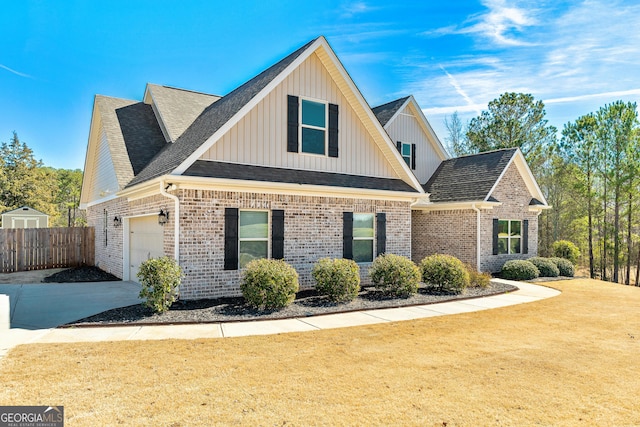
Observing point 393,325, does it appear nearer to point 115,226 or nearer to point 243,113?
point 243,113

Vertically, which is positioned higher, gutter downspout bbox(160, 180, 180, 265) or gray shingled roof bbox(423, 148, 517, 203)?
gray shingled roof bbox(423, 148, 517, 203)

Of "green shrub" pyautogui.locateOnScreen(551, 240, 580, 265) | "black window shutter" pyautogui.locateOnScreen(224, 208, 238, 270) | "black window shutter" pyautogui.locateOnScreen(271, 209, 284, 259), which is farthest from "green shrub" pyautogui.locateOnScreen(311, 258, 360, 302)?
"green shrub" pyautogui.locateOnScreen(551, 240, 580, 265)

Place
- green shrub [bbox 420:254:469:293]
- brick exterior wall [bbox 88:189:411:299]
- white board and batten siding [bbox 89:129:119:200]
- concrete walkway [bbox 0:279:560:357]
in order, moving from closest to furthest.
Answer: concrete walkway [bbox 0:279:560:357] → brick exterior wall [bbox 88:189:411:299] → green shrub [bbox 420:254:469:293] → white board and batten siding [bbox 89:129:119:200]

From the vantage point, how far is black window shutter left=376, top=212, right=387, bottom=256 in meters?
12.8

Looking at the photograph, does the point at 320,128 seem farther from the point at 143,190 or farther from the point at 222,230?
the point at 143,190

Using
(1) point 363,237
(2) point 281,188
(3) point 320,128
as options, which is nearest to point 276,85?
(3) point 320,128

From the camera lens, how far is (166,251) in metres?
9.81

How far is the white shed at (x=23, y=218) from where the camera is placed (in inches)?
1057

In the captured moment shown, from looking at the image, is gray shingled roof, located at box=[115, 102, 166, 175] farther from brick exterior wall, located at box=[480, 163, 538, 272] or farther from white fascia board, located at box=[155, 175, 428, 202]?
brick exterior wall, located at box=[480, 163, 538, 272]

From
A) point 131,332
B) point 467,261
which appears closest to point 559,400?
point 131,332

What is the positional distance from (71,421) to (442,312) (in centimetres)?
746

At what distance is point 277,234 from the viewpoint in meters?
10.6

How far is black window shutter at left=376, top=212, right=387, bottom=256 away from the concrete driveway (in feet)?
23.0

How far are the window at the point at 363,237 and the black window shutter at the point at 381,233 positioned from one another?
0.19 metres
